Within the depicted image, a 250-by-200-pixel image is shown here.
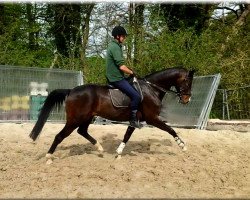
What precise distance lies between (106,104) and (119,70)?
76cm

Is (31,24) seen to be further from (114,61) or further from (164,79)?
(114,61)

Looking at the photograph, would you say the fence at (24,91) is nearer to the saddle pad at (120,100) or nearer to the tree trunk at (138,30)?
the tree trunk at (138,30)

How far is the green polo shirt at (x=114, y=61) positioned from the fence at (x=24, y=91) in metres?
6.23

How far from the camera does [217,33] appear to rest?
23.6 m

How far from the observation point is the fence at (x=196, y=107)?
14.2m

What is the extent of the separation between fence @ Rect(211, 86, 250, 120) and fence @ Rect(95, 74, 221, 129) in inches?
112

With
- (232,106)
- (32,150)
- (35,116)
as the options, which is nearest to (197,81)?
(232,106)

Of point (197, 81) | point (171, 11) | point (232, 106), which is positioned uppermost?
Answer: point (171, 11)

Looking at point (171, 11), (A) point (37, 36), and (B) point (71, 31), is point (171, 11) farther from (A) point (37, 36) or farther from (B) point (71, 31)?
(A) point (37, 36)

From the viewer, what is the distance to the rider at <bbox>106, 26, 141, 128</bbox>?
8.94m

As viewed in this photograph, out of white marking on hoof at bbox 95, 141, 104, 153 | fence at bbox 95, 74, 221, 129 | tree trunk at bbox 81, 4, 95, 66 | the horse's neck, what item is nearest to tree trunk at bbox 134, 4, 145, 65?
tree trunk at bbox 81, 4, 95, 66

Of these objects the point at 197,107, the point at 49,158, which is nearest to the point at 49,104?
the point at 49,158

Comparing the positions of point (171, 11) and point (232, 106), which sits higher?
point (171, 11)

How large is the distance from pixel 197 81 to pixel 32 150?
711cm
